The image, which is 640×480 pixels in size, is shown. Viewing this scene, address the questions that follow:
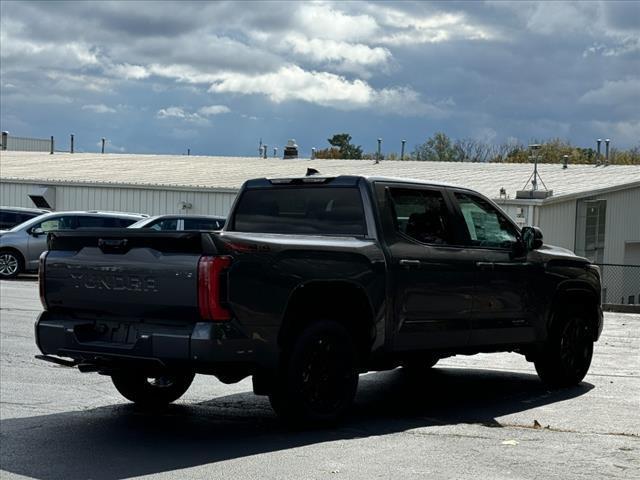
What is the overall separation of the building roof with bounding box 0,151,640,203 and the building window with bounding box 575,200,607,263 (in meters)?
0.52

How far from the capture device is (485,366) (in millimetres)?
13062

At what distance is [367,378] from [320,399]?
3.18m

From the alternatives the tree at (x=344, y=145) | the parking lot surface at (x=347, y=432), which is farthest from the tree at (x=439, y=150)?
the parking lot surface at (x=347, y=432)

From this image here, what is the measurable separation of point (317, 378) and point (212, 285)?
138 centimetres

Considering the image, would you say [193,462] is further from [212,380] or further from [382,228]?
[212,380]

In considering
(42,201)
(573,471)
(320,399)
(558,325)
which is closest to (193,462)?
(320,399)

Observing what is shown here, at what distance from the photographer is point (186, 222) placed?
25.8 m

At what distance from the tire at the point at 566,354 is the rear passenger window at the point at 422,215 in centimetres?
198

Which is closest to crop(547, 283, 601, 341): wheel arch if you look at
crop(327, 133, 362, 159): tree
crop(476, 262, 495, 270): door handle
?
crop(476, 262, 495, 270): door handle

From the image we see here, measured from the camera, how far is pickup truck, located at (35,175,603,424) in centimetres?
781

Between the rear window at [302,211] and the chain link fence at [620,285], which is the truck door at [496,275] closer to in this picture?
the rear window at [302,211]

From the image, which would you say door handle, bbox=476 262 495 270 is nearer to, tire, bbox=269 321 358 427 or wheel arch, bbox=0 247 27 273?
tire, bbox=269 321 358 427

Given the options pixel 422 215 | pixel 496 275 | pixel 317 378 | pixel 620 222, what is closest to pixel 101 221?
pixel 620 222

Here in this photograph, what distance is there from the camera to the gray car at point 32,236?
91.7 ft
